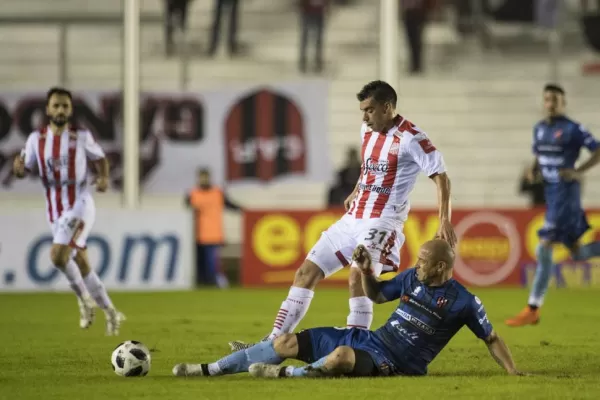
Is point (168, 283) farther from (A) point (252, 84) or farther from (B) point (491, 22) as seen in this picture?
(B) point (491, 22)

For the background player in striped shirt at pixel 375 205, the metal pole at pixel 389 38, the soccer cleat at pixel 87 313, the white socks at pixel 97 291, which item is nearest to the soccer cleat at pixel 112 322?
the white socks at pixel 97 291

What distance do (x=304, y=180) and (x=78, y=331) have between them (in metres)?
9.35

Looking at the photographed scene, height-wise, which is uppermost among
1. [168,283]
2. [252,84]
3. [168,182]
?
[252,84]

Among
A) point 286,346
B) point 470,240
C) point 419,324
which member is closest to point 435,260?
point 419,324

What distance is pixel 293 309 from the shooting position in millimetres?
8227

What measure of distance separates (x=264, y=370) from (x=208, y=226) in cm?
1135

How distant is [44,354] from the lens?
922cm

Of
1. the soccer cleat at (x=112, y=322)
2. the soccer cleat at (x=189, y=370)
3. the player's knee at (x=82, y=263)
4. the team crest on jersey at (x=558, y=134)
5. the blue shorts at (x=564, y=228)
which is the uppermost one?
the team crest on jersey at (x=558, y=134)

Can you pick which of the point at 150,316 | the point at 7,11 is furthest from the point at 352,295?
the point at 7,11

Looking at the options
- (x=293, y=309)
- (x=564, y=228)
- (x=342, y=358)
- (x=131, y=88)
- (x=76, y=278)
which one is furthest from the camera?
(x=131, y=88)

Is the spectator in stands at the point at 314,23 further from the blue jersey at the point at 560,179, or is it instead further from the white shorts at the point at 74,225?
the white shorts at the point at 74,225

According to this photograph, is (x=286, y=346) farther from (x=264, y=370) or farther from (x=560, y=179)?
(x=560, y=179)

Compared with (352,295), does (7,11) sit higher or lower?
higher

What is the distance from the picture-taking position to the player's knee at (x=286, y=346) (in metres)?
7.36
